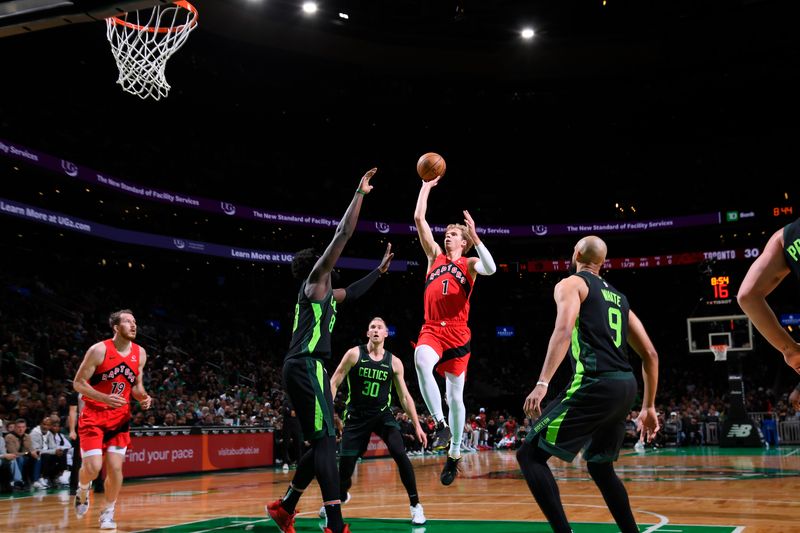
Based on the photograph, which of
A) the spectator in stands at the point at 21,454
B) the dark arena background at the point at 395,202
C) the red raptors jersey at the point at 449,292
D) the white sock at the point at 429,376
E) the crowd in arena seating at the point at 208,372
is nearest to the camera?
the white sock at the point at 429,376

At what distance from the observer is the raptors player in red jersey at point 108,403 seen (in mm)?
8375

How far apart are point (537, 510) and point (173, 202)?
24194mm

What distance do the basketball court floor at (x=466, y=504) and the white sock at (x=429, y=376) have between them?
122cm

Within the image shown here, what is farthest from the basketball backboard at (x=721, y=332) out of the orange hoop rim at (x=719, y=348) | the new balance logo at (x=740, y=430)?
the new balance logo at (x=740, y=430)

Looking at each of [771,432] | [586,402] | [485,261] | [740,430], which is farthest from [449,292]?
[771,432]

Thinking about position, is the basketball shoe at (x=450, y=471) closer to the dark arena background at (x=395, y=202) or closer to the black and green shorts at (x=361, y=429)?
the black and green shorts at (x=361, y=429)

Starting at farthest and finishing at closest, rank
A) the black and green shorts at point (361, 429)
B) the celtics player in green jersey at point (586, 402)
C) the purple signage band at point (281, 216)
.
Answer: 1. the purple signage band at point (281, 216)
2. the black and green shorts at point (361, 429)
3. the celtics player in green jersey at point (586, 402)

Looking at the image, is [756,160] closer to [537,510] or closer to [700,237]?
[700,237]

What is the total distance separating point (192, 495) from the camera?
40.3 ft

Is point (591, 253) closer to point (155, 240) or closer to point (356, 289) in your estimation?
point (356, 289)

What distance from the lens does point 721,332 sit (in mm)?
24625

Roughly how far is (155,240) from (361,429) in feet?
77.2

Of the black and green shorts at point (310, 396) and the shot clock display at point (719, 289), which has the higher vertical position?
the shot clock display at point (719, 289)

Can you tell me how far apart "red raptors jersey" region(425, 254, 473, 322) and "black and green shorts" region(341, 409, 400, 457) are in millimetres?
1489
